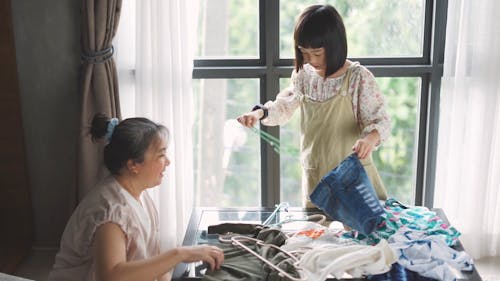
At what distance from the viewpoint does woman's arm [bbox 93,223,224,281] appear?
1749 millimetres

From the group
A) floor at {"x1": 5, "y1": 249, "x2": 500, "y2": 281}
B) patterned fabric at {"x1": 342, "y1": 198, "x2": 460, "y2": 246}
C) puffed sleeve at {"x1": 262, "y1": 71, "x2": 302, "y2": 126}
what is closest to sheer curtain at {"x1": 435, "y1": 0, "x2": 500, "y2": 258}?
floor at {"x1": 5, "y1": 249, "x2": 500, "y2": 281}

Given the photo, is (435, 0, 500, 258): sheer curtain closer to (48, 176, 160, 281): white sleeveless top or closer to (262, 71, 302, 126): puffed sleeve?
(262, 71, 302, 126): puffed sleeve

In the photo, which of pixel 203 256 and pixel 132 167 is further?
pixel 132 167

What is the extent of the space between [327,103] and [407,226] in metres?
0.63

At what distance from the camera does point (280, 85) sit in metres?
3.14

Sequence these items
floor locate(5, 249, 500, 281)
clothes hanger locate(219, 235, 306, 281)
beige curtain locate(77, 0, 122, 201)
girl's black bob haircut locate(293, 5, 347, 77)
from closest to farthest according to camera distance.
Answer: clothes hanger locate(219, 235, 306, 281) < girl's black bob haircut locate(293, 5, 347, 77) < beige curtain locate(77, 0, 122, 201) < floor locate(5, 249, 500, 281)

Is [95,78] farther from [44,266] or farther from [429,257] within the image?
[429,257]

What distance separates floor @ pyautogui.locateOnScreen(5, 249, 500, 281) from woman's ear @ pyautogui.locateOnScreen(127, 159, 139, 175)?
4.36ft

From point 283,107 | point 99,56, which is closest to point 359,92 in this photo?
point 283,107

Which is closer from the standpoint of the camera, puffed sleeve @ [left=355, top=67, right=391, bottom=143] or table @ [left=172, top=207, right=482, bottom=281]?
table @ [left=172, top=207, right=482, bottom=281]

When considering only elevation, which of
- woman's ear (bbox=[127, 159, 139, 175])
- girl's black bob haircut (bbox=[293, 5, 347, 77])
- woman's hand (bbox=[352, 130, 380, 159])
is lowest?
woman's ear (bbox=[127, 159, 139, 175])

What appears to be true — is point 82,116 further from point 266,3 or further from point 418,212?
point 418,212

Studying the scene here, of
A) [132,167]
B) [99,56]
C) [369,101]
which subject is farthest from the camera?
[99,56]

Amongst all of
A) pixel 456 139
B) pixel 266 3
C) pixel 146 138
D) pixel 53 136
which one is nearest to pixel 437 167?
pixel 456 139
